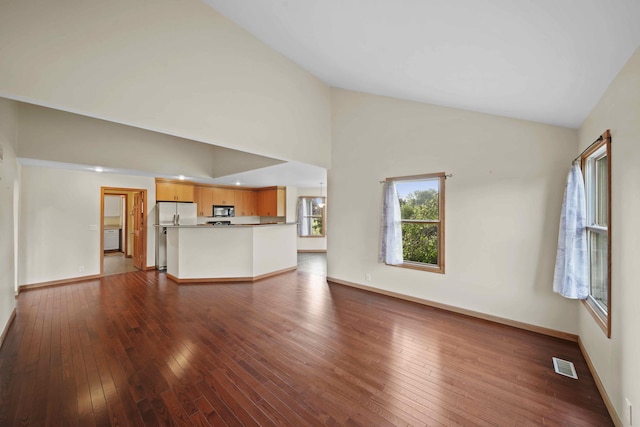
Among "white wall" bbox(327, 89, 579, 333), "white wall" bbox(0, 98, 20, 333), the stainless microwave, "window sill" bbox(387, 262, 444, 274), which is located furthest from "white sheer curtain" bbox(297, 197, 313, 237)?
"white wall" bbox(0, 98, 20, 333)

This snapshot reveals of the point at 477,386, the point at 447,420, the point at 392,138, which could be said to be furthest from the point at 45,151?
the point at 477,386

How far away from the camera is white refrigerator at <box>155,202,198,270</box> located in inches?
235

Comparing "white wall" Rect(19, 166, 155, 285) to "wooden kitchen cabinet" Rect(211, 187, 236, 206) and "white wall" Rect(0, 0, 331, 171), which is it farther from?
"white wall" Rect(0, 0, 331, 171)

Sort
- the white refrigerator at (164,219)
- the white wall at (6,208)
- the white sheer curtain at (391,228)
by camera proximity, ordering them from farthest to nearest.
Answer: the white refrigerator at (164,219)
the white sheer curtain at (391,228)
the white wall at (6,208)

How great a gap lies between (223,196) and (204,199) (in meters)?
0.60

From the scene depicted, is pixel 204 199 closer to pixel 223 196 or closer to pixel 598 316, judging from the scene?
pixel 223 196

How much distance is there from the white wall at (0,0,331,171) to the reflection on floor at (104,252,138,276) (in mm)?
5019

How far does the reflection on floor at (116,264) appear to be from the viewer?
5844mm

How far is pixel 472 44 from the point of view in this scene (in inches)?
69.9

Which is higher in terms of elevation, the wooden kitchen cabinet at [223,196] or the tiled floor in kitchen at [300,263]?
the wooden kitchen cabinet at [223,196]

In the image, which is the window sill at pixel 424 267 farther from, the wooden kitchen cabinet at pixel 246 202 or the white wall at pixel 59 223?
the white wall at pixel 59 223

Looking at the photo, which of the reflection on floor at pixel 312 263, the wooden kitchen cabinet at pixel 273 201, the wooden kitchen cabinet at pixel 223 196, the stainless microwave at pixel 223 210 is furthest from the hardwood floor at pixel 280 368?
the wooden kitchen cabinet at pixel 273 201

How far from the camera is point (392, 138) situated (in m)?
3.92

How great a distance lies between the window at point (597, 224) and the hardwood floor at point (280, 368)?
2.08 feet
